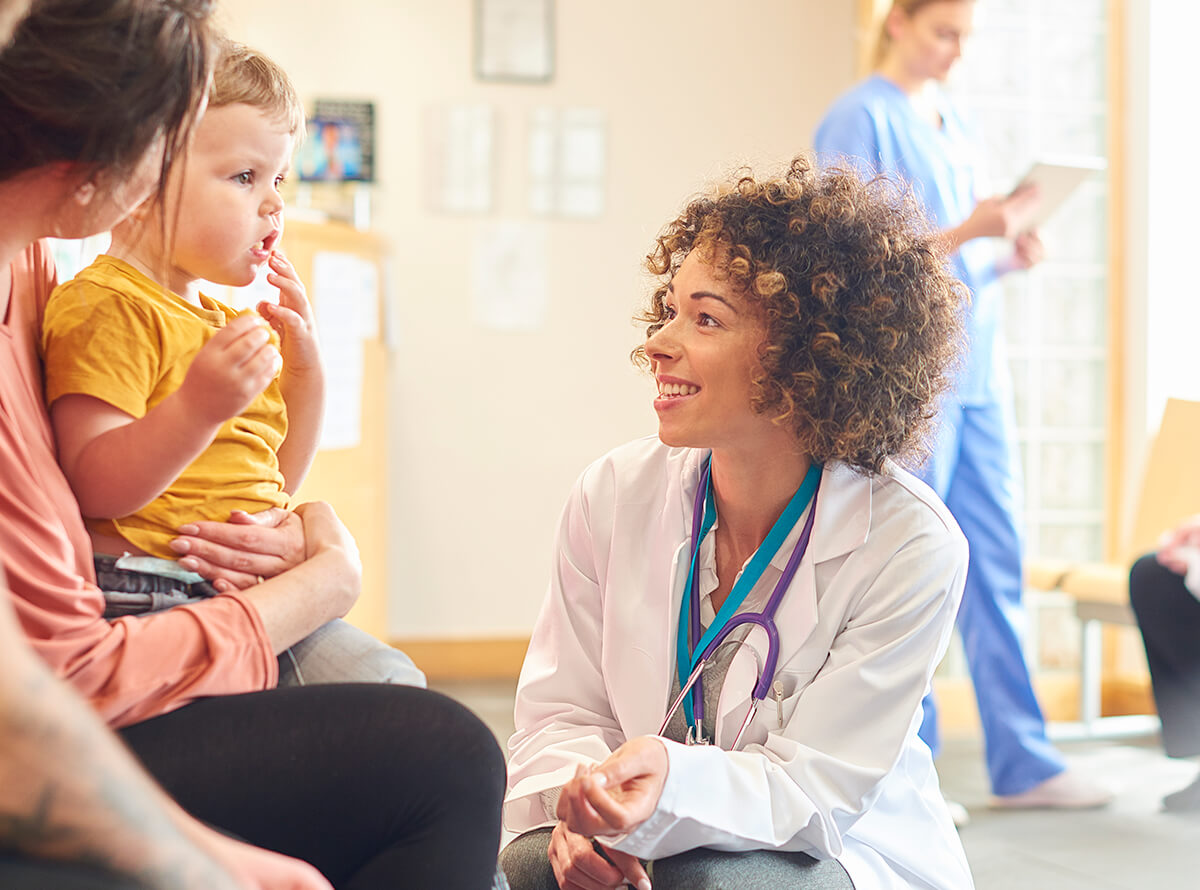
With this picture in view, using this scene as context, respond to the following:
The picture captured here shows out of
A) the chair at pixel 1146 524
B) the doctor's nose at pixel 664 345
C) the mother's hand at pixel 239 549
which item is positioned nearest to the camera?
the mother's hand at pixel 239 549

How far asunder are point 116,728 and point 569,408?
11.5 ft

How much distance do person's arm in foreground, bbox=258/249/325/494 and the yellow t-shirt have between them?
0.07m

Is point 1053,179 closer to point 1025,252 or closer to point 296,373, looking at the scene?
point 1025,252

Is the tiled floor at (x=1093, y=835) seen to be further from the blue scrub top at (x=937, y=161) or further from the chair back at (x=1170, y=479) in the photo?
the blue scrub top at (x=937, y=161)

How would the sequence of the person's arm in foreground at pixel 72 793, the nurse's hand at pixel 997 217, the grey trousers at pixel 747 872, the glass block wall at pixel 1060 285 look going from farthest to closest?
the glass block wall at pixel 1060 285 < the nurse's hand at pixel 997 217 < the grey trousers at pixel 747 872 < the person's arm in foreground at pixel 72 793

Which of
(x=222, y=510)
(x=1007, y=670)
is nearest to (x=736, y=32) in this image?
(x=1007, y=670)

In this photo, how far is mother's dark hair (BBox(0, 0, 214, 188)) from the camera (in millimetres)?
837

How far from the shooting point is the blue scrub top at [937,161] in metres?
2.61

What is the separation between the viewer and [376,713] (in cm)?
96

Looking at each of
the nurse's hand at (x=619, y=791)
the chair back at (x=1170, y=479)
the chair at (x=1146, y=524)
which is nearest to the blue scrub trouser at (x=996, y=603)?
the chair at (x=1146, y=524)

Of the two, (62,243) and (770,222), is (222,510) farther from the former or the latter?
(62,243)

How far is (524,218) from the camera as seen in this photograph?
436 cm

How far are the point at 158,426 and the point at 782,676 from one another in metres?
0.71

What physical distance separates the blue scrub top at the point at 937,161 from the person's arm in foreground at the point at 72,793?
216 cm
